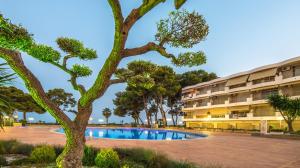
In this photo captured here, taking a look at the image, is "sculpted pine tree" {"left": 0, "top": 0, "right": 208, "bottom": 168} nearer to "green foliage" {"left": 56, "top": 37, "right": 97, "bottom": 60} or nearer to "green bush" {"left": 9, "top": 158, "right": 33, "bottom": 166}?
"green foliage" {"left": 56, "top": 37, "right": 97, "bottom": 60}

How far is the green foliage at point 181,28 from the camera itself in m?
5.07

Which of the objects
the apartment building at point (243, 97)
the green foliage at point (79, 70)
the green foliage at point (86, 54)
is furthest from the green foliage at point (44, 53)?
the apartment building at point (243, 97)

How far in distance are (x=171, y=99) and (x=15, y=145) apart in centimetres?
4066

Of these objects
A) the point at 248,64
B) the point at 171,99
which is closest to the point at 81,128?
the point at 171,99

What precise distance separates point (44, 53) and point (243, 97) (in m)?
35.0

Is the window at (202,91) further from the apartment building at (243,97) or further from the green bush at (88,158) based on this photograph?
the green bush at (88,158)

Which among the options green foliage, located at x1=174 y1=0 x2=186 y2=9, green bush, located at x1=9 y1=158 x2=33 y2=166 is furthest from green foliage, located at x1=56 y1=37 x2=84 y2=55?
green bush, located at x1=9 y1=158 x2=33 y2=166

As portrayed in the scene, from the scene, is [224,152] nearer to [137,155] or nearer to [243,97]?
[137,155]

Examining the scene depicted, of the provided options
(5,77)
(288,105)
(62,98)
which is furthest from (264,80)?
(62,98)

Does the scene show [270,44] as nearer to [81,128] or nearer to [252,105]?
[252,105]

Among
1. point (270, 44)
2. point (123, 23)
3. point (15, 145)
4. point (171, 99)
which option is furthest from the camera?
point (270, 44)

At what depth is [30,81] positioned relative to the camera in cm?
473

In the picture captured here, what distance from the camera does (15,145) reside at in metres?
9.94

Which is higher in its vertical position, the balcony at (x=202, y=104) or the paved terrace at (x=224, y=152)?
the balcony at (x=202, y=104)
